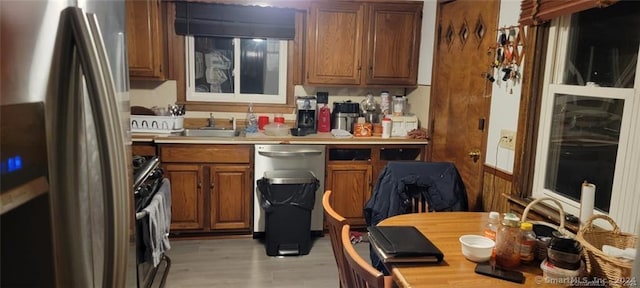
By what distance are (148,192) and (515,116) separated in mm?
2080

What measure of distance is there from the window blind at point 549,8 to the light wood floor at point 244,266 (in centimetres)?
200

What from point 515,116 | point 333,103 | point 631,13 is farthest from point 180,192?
point 631,13

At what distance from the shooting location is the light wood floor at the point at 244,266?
2.88 metres

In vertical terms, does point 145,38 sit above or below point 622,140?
above

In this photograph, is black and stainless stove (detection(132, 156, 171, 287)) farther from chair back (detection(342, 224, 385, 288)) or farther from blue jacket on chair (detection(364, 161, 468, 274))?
blue jacket on chair (detection(364, 161, 468, 274))

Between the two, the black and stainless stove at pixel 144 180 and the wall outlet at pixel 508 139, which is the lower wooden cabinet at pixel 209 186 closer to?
the black and stainless stove at pixel 144 180

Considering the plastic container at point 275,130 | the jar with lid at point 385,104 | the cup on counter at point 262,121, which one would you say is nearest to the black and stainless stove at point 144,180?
the plastic container at point 275,130

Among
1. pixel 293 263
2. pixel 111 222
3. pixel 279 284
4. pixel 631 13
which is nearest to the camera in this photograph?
pixel 111 222

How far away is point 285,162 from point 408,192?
123cm

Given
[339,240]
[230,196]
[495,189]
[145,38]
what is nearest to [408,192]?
[495,189]

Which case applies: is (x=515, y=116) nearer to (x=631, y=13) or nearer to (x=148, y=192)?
(x=631, y=13)

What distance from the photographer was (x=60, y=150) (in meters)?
0.70

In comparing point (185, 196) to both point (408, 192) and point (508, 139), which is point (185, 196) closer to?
point (408, 192)

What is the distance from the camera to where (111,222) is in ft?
2.36
